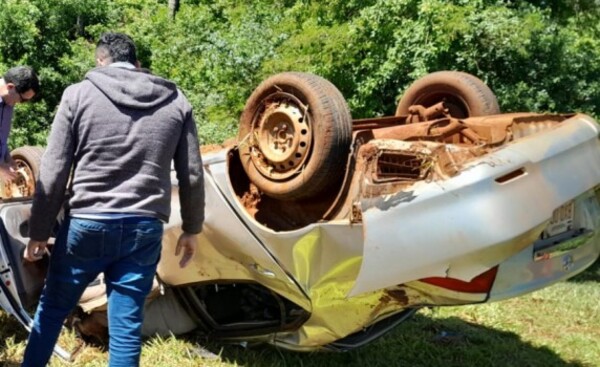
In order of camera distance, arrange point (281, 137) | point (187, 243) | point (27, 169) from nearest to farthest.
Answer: point (187, 243)
point (281, 137)
point (27, 169)

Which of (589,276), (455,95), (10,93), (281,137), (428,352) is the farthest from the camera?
(589,276)

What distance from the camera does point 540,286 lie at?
3.17 metres

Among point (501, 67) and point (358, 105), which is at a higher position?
point (501, 67)

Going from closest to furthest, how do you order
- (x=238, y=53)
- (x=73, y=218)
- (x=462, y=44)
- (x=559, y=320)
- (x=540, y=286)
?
(x=73, y=218), (x=540, y=286), (x=559, y=320), (x=462, y=44), (x=238, y=53)

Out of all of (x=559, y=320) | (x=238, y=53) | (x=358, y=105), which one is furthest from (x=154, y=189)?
(x=238, y=53)

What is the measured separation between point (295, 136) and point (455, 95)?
4.42ft

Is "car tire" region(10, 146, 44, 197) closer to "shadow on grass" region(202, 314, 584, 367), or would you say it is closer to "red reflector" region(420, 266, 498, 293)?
"shadow on grass" region(202, 314, 584, 367)

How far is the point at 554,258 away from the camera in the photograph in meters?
3.23

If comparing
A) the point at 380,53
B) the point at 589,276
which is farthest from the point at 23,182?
A: the point at 589,276

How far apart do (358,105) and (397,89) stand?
487 mm

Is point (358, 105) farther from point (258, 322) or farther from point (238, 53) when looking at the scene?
point (258, 322)

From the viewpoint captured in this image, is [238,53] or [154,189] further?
[238,53]

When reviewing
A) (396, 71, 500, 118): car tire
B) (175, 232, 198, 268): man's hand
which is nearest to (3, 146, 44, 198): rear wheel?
(175, 232, 198, 268): man's hand

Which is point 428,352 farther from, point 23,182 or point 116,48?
point 23,182
